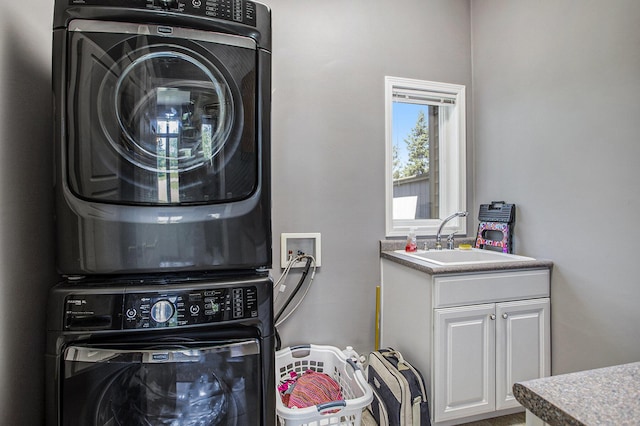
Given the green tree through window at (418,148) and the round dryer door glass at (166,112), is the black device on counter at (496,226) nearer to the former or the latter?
the green tree through window at (418,148)

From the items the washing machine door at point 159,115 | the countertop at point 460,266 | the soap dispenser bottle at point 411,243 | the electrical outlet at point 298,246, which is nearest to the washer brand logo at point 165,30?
the washing machine door at point 159,115

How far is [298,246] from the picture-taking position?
195 cm

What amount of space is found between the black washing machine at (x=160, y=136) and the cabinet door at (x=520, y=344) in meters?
1.41

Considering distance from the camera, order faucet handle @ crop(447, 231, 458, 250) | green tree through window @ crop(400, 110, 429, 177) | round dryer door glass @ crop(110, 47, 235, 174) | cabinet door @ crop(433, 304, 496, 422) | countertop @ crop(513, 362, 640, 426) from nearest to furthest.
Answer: countertop @ crop(513, 362, 640, 426), round dryer door glass @ crop(110, 47, 235, 174), cabinet door @ crop(433, 304, 496, 422), faucet handle @ crop(447, 231, 458, 250), green tree through window @ crop(400, 110, 429, 177)

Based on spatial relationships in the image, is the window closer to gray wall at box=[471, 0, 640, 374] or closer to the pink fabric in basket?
gray wall at box=[471, 0, 640, 374]

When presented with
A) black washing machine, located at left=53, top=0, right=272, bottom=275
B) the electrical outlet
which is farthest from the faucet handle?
black washing machine, located at left=53, top=0, right=272, bottom=275

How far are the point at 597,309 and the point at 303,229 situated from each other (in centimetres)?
159

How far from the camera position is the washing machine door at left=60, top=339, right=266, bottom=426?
0.84 meters

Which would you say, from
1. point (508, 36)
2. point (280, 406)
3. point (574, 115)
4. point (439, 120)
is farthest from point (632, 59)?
point (280, 406)

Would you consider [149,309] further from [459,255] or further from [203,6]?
[459,255]

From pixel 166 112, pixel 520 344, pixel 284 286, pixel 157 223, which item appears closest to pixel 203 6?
pixel 166 112

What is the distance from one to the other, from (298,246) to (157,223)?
108 centimetres

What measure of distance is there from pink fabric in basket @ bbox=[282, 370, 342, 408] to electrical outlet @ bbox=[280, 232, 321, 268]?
0.64m

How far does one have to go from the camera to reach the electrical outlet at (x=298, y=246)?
1.91 metres
